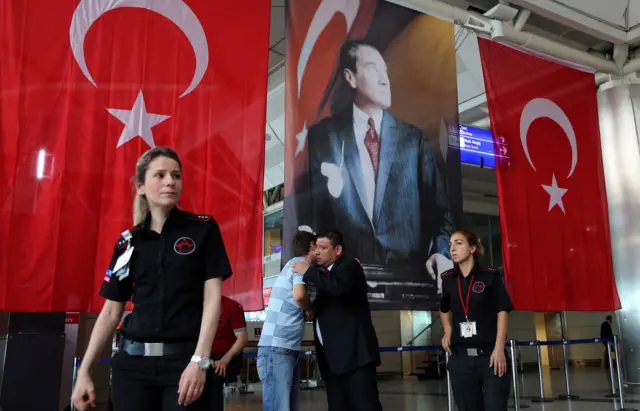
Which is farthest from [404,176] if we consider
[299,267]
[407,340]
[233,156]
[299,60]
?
[407,340]

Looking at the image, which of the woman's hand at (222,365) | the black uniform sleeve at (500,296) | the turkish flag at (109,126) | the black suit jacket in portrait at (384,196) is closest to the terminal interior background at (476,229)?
the black suit jacket in portrait at (384,196)

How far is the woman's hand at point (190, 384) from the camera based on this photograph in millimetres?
1625

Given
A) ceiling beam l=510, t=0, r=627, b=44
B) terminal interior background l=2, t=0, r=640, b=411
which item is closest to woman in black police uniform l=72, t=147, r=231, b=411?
terminal interior background l=2, t=0, r=640, b=411

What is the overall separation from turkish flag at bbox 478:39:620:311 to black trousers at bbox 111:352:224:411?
5536mm

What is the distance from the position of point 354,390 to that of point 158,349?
1.73 metres

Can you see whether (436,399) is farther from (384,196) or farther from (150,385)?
(150,385)

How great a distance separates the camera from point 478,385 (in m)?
3.34

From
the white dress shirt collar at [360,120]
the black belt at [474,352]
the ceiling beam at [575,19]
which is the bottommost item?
the black belt at [474,352]

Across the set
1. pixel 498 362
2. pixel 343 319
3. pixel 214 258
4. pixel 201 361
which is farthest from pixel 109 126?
pixel 498 362

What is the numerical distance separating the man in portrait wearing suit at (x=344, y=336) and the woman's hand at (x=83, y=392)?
151 cm

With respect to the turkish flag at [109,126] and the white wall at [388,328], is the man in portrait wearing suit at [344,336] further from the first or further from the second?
the white wall at [388,328]

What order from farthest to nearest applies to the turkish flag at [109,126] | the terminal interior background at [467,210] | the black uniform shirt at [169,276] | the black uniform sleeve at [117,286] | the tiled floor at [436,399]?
the terminal interior background at [467,210], the tiled floor at [436,399], the turkish flag at [109,126], the black uniform sleeve at [117,286], the black uniform shirt at [169,276]

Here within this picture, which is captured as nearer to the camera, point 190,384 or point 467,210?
point 190,384

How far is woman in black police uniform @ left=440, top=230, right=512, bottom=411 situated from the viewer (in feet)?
10.7
